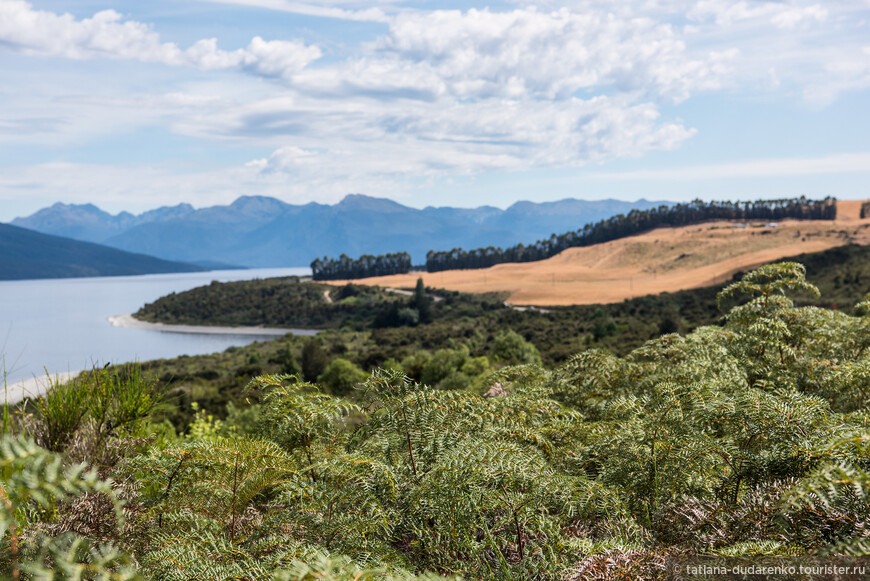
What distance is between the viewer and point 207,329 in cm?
8000

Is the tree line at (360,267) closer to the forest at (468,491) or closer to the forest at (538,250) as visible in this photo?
the forest at (538,250)

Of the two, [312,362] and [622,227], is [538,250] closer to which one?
[622,227]

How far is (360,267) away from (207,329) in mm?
39802

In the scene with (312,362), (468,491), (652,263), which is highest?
(468,491)

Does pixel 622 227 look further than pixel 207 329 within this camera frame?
Yes

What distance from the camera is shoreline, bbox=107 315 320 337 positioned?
73.6 m

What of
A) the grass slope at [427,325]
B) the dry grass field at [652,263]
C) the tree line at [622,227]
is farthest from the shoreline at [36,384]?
the tree line at [622,227]

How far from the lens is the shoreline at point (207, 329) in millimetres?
73562

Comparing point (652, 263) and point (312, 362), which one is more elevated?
point (652, 263)

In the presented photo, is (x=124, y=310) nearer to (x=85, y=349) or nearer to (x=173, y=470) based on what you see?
(x=85, y=349)

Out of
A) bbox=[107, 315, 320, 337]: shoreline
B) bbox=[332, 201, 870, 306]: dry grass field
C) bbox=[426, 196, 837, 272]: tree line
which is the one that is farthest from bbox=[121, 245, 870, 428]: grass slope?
bbox=[426, 196, 837, 272]: tree line

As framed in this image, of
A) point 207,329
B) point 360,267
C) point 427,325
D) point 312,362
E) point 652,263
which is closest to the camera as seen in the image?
point 312,362

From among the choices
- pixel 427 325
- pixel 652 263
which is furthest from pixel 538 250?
pixel 427 325

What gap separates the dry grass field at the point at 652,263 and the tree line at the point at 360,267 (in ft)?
20.3
